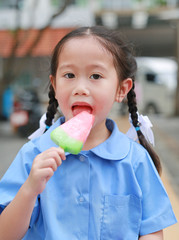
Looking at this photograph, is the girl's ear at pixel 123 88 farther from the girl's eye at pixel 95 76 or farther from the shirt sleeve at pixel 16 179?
the shirt sleeve at pixel 16 179

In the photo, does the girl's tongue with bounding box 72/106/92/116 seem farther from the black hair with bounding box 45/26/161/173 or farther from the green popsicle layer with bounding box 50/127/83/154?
the black hair with bounding box 45/26/161/173

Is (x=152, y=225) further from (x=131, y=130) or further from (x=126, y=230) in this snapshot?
(x=131, y=130)

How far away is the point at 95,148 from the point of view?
1583mm

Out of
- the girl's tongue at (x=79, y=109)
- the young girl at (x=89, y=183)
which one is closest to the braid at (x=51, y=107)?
the young girl at (x=89, y=183)

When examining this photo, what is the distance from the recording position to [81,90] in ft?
4.89

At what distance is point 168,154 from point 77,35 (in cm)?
535

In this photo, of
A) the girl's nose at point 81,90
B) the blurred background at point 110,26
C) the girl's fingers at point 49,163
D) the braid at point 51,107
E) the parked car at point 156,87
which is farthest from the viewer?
the parked car at point 156,87

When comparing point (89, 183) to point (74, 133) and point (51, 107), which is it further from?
point (51, 107)

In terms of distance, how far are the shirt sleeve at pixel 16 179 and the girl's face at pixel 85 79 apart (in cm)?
25

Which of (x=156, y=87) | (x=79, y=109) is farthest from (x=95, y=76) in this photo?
(x=156, y=87)

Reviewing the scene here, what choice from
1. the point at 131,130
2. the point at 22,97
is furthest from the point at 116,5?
the point at 131,130

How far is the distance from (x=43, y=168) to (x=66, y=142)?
0.43 ft

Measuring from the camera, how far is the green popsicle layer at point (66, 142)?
4.65 ft

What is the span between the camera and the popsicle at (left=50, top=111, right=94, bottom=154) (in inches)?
56.0
